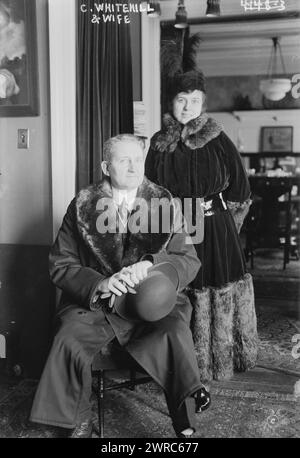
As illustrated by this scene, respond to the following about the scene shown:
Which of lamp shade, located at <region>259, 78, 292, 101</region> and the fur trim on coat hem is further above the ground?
lamp shade, located at <region>259, 78, 292, 101</region>

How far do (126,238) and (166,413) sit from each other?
3.00 feet

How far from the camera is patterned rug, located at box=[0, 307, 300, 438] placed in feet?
7.52

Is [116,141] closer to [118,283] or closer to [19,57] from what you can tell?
[118,283]

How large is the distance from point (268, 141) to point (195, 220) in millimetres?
3301

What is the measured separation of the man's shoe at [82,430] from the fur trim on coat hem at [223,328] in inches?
31.8

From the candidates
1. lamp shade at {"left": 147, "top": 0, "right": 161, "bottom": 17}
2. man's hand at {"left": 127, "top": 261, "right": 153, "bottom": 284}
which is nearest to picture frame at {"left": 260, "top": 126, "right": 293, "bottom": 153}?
lamp shade at {"left": 147, "top": 0, "right": 161, "bottom": 17}

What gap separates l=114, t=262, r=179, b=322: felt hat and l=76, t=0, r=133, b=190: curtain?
35.0 inches

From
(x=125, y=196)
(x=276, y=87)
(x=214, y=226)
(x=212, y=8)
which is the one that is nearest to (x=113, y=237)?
(x=125, y=196)

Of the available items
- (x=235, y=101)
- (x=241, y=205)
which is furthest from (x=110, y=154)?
(x=235, y=101)

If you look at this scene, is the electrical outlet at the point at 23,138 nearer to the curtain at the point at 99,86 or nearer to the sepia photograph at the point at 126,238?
the sepia photograph at the point at 126,238

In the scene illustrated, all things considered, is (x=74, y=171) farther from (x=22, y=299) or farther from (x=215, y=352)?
(x=215, y=352)

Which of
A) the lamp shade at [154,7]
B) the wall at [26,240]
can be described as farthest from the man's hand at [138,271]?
the lamp shade at [154,7]

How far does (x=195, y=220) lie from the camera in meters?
2.71

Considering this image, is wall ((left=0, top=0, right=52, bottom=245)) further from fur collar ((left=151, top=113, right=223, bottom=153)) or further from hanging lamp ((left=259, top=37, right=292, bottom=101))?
hanging lamp ((left=259, top=37, right=292, bottom=101))
